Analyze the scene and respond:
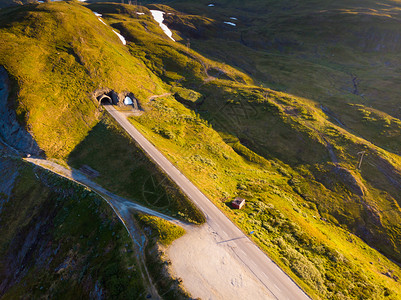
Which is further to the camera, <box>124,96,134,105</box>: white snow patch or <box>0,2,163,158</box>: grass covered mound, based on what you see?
<box>124,96,134,105</box>: white snow patch

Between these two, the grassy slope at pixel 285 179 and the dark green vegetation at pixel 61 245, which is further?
the grassy slope at pixel 285 179

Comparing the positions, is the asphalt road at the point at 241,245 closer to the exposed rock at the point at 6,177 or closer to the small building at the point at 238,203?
the small building at the point at 238,203

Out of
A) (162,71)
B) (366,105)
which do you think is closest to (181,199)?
(162,71)

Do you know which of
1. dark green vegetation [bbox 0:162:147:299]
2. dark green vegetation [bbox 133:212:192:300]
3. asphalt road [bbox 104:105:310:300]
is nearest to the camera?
dark green vegetation [bbox 133:212:192:300]

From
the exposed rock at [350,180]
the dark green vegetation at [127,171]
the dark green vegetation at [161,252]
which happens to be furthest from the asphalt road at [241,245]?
the exposed rock at [350,180]

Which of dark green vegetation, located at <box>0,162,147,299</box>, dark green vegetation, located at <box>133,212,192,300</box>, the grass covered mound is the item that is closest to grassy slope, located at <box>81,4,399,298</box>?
dark green vegetation, located at <box>133,212,192,300</box>

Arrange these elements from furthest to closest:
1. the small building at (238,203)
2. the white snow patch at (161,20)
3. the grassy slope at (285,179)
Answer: the white snow patch at (161,20)
the small building at (238,203)
the grassy slope at (285,179)

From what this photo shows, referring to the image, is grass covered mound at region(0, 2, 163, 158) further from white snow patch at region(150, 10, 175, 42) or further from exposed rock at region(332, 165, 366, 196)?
white snow patch at region(150, 10, 175, 42)
